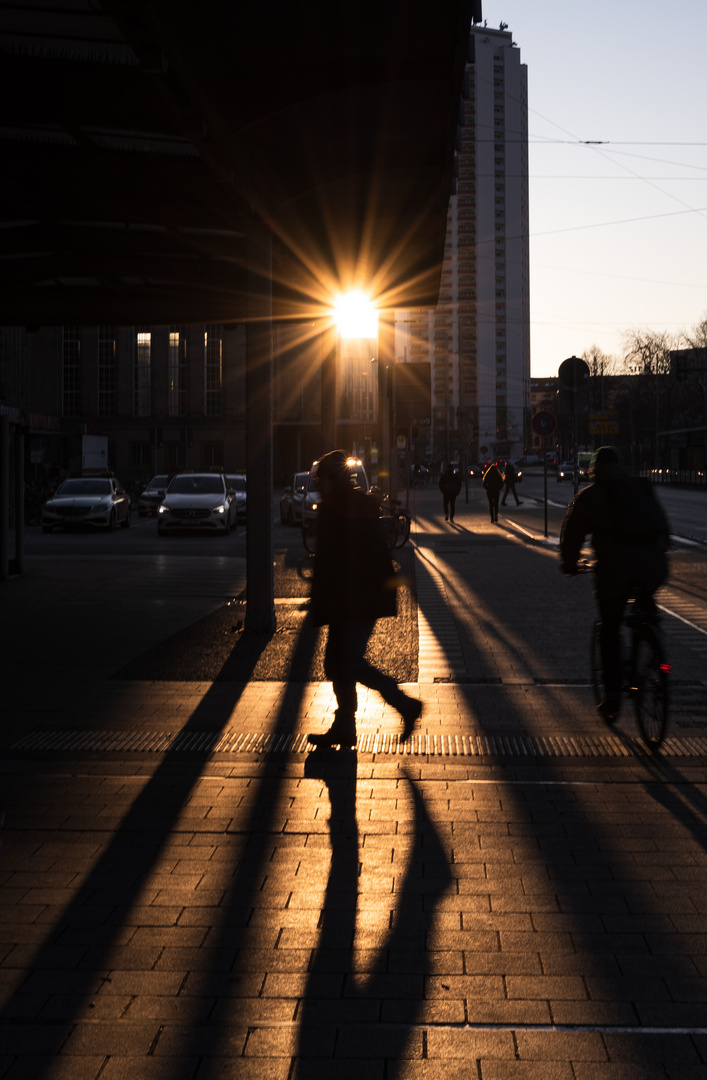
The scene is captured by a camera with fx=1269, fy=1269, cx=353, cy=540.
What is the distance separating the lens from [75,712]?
8.25 metres

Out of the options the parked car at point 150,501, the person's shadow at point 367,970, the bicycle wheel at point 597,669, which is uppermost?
Answer: the parked car at point 150,501

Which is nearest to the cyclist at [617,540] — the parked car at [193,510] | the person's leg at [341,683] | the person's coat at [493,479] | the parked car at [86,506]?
the person's leg at [341,683]

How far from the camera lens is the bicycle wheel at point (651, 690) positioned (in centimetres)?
689

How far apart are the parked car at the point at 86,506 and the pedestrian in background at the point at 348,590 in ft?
81.4

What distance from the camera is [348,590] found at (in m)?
7.16

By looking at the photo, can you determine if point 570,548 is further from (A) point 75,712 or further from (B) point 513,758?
(A) point 75,712

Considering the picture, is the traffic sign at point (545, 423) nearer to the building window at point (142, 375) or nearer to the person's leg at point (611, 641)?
the person's leg at point (611, 641)

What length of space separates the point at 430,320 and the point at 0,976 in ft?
513

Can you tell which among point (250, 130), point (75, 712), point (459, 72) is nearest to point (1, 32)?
point (250, 130)

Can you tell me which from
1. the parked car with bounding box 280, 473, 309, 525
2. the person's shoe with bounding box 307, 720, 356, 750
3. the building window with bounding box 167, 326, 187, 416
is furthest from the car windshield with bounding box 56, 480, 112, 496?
the building window with bounding box 167, 326, 187, 416

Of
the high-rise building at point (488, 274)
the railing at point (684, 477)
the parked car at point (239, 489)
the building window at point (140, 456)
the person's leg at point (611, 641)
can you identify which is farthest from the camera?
the high-rise building at point (488, 274)

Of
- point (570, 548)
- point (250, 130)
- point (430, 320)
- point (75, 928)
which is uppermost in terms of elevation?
point (430, 320)

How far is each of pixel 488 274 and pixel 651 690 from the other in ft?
491

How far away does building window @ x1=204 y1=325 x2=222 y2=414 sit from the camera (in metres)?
77.9
